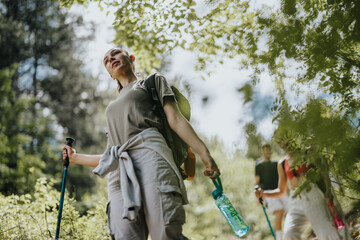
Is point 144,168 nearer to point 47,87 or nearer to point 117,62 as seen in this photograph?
point 117,62

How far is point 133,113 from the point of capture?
186 centimetres

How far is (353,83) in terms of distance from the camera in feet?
5.61

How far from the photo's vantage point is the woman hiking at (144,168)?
1.68 metres

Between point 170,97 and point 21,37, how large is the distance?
47.5ft

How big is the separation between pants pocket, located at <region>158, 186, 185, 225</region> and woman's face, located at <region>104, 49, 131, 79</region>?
2.62 feet

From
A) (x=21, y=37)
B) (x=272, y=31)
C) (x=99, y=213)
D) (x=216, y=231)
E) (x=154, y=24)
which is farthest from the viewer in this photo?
(x=21, y=37)

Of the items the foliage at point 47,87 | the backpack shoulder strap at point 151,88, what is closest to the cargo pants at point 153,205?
the backpack shoulder strap at point 151,88

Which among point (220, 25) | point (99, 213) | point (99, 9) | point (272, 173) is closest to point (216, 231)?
point (272, 173)

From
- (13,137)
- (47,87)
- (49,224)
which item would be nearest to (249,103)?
→ (49,224)

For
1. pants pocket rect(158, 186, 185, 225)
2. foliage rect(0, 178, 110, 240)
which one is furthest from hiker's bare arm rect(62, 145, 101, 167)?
foliage rect(0, 178, 110, 240)

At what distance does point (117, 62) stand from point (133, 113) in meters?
0.45

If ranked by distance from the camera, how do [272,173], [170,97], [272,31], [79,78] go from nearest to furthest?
[272,31]
[170,97]
[272,173]
[79,78]

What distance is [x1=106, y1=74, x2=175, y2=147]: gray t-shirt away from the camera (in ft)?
6.10

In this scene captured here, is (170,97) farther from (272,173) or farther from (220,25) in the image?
(272,173)
